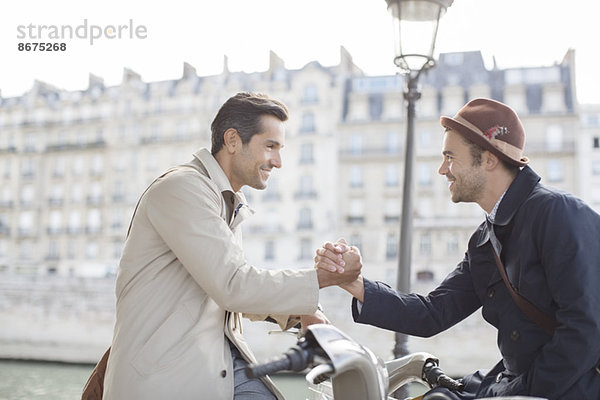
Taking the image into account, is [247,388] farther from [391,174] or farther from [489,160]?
[391,174]

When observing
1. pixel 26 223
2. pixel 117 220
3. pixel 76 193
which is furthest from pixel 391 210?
pixel 26 223

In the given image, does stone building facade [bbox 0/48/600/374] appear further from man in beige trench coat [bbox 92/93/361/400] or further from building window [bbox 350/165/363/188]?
man in beige trench coat [bbox 92/93/361/400]

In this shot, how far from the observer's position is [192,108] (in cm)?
3700

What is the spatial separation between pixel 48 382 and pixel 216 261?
68.5ft

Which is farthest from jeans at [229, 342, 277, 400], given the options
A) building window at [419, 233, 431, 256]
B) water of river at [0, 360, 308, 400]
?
building window at [419, 233, 431, 256]

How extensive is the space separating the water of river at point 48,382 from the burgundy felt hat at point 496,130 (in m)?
12.8

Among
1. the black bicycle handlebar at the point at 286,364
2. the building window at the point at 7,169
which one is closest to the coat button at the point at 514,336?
the black bicycle handlebar at the point at 286,364

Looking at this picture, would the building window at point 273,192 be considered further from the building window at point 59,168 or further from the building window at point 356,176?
the building window at point 59,168

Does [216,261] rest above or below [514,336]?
above

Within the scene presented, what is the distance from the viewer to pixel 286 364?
4.66 feet

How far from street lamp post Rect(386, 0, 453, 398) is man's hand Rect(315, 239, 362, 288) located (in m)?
1.91

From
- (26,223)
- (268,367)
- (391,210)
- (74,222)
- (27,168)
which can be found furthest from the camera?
(27,168)

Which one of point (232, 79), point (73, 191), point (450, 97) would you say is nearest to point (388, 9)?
point (450, 97)

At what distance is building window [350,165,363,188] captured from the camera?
34938 millimetres
